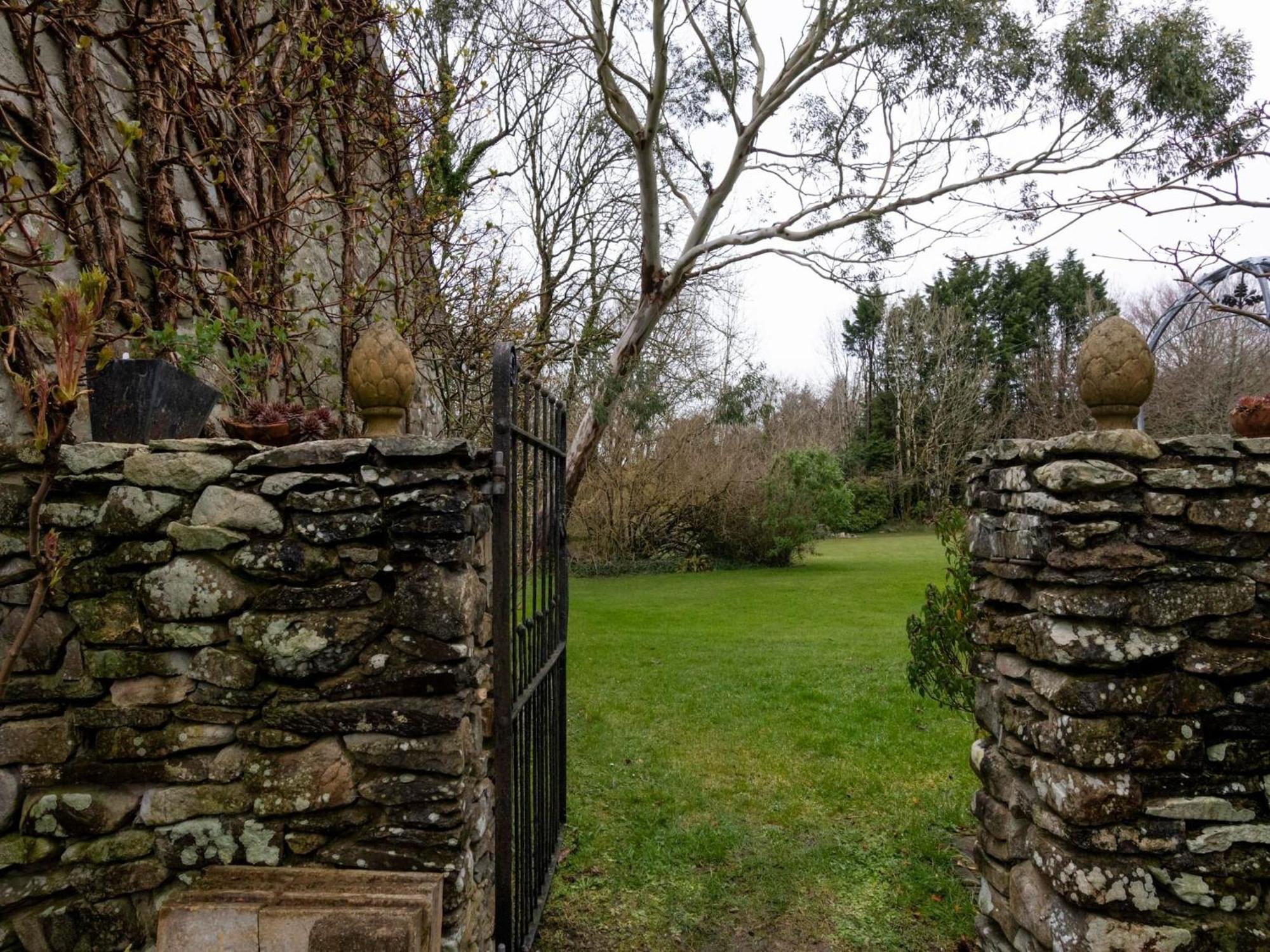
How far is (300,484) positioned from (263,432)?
394mm

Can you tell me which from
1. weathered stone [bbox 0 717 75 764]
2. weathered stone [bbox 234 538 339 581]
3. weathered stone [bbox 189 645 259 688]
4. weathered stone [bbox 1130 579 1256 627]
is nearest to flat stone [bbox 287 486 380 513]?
weathered stone [bbox 234 538 339 581]

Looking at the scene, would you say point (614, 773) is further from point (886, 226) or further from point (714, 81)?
point (714, 81)

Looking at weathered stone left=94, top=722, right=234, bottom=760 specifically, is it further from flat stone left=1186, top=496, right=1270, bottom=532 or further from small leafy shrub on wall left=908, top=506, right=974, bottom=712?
small leafy shrub on wall left=908, top=506, right=974, bottom=712

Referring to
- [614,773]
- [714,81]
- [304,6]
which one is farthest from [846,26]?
[614,773]

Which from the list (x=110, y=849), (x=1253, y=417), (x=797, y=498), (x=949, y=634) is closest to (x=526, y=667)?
(x=110, y=849)

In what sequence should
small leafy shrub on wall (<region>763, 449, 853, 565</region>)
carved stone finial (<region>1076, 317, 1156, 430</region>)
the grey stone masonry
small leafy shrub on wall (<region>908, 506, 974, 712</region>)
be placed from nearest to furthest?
the grey stone masonry, carved stone finial (<region>1076, 317, 1156, 430</region>), small leafy shrub on wall (<region>908, 506, 974, 712</region>), small leafy shrub on wall (<region>763, 449, 853, 565</region>)

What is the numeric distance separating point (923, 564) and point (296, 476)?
15011 mm

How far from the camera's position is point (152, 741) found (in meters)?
2.09

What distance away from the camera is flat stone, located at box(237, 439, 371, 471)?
210cm

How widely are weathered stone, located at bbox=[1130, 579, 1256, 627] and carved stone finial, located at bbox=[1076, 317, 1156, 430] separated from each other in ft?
1.81

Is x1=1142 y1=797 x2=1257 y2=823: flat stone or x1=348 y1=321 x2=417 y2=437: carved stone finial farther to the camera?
x1=348 y1=321 x2=417 y2=437: carved stone finial

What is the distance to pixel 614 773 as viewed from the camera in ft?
16.4

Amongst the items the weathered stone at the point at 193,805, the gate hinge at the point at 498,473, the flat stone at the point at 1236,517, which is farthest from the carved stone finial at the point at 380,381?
the flat stone at the point at 1236,517

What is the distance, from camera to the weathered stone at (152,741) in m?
2.08
